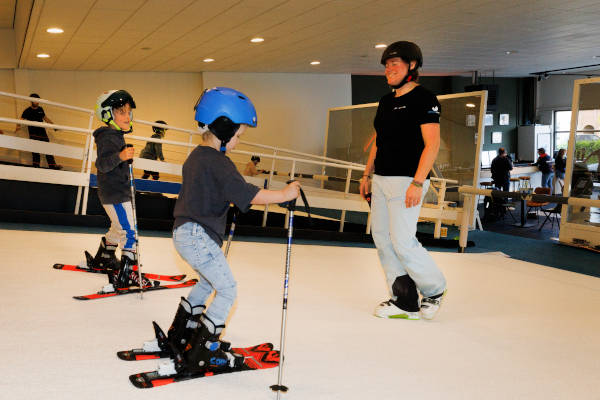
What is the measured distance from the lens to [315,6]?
7.30 metres

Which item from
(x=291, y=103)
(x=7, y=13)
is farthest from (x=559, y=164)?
(x=7, y=13)

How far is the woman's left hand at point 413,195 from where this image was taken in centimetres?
328

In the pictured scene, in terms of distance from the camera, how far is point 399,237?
337cm

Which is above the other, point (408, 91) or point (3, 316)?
point (408, 91)

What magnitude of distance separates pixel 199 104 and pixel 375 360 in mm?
1462

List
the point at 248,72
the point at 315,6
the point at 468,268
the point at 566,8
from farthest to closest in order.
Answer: the point at 248,72, the point at 566,8, the point at 315,6, the point at 468,268

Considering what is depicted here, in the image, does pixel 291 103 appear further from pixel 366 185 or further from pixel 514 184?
pixel 366 185

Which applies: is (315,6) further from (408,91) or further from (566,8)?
(408,91)

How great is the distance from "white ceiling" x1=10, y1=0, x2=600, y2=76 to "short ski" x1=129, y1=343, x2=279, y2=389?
5.35m

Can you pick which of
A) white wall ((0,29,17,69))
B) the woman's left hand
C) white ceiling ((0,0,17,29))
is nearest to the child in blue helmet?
the woman's left hand

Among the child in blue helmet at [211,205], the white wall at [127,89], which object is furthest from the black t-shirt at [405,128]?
the white wall at [127,89]

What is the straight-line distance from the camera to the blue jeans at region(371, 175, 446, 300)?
3.38 m

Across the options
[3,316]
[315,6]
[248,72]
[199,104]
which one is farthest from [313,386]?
[248,72]

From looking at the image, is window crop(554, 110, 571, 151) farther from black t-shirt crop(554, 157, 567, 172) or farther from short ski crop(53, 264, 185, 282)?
short ski crop(53, 264, 185, 282)
